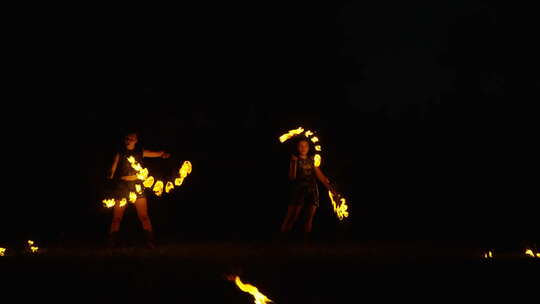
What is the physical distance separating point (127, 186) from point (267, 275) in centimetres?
413

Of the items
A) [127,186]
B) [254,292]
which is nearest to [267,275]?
[254,292]

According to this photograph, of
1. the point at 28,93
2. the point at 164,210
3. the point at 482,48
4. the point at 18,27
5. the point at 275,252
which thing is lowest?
the point at 275,252

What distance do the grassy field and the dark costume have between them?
1.32 m

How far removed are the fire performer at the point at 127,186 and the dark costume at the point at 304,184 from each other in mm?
2394

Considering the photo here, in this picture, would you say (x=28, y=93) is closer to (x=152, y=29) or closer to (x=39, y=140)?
(x=39, y=140)

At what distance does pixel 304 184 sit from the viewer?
12.3 meters

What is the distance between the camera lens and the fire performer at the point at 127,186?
37.8 ft

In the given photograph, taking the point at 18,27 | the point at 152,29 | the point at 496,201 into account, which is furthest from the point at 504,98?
the point at 18,27

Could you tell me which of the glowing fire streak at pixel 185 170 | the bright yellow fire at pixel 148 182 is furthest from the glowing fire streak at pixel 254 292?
the glowing fire streak at pixel 185 170

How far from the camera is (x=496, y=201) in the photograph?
52.7ft

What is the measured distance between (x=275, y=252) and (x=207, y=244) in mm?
1887

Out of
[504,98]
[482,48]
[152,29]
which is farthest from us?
[482,48]

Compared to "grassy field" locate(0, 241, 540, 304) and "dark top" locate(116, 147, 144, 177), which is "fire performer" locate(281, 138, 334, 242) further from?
"dark top" locate(116, 147, 144, 177)

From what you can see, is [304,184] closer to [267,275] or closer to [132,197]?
[132,197]
